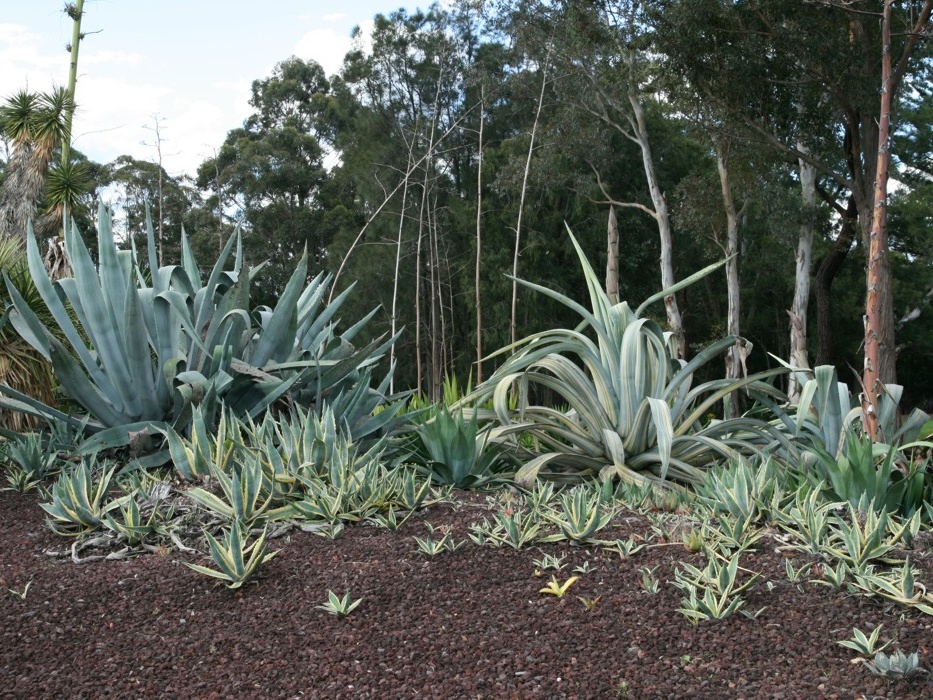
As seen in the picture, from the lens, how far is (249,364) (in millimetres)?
4559

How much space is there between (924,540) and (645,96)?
20.0m

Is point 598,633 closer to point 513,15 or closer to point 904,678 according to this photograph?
point 904,678

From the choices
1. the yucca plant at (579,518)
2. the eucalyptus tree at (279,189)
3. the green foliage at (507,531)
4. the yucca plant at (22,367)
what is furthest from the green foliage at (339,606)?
the eucalyptus tree at (279,189)

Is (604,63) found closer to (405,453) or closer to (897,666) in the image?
(405,453)

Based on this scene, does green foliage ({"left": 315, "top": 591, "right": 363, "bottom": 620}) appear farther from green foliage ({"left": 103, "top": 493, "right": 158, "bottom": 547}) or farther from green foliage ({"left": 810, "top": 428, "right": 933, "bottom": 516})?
green foliage ({"left": 810, "top": 428, "right": 933, "bottom": 516})

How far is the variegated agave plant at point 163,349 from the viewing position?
13.6 ft

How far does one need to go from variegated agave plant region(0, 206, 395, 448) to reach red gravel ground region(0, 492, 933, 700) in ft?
4.27

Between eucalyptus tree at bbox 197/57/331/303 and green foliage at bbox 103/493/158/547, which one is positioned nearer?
green foliage at bbox 103/493/158/547

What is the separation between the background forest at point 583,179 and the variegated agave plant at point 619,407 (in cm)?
915

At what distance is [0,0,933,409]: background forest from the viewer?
14383mm

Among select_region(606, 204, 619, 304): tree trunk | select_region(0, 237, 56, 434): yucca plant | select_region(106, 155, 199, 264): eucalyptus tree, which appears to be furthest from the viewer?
select_region(106, 155, 199, 264): eucalyptus tree

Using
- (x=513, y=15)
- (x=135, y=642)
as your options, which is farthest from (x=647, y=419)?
(x=513, y=15)

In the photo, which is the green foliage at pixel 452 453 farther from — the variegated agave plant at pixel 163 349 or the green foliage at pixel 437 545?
the green foliage at pixel 437 545

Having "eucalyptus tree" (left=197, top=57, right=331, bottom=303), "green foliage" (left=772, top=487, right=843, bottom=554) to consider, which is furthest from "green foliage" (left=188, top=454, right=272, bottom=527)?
"eucalyptus tree" (left=197, top=57, right=331, bottom=303)
